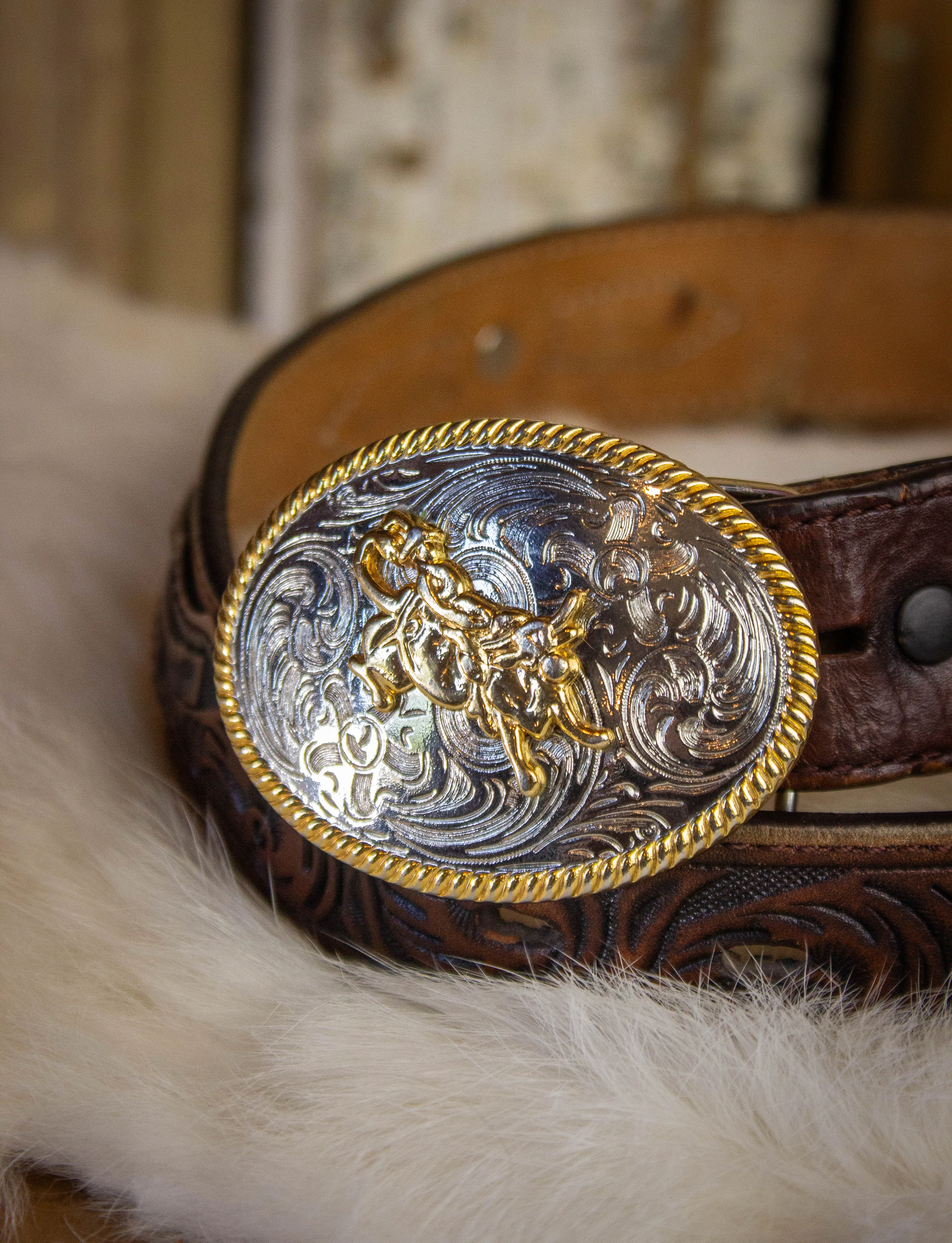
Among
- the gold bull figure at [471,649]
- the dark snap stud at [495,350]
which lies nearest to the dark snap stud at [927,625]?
the gold bull figure at [471,649]

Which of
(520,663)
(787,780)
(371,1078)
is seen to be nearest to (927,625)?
(787,780)

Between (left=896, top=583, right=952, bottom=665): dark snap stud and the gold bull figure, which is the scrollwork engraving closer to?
the gold bull figure

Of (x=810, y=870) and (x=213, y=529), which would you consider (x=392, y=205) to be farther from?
(x=810, y=870)

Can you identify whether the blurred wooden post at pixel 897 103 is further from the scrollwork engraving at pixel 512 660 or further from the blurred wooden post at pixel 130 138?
the scrollwork engraving at pixel 512 660

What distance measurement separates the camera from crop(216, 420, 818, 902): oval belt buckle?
0.60 metres

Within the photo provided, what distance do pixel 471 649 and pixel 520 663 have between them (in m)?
0.03

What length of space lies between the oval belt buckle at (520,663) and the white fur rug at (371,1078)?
8 cm

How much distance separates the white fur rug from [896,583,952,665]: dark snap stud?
23 cm

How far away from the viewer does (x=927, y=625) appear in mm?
668

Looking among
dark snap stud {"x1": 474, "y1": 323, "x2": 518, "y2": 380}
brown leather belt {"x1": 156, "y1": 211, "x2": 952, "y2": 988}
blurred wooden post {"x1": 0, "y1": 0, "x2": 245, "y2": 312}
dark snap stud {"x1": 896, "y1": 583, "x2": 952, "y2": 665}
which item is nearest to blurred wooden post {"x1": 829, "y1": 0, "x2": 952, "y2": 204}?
dark snap stud {"x1": 474, "y1": 323, "x2": 518, "y2": 380}

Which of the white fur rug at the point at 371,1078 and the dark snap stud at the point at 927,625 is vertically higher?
the dark snap stud at the point at 927,625

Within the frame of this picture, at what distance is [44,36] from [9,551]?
1323 mm

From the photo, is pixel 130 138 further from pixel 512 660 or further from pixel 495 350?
pixel 512 660

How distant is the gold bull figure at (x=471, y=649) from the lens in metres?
0.61
